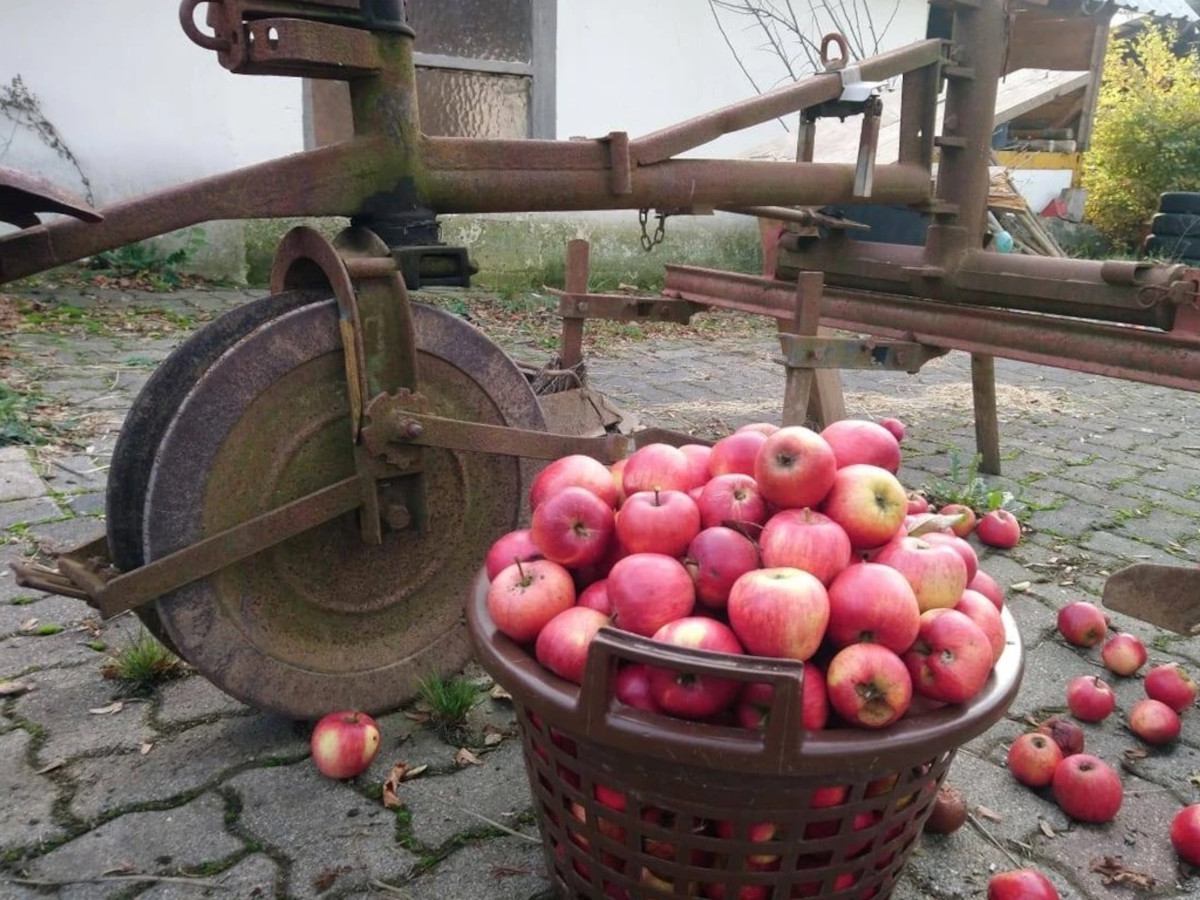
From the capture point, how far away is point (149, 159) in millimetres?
7082

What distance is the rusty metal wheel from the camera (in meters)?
1.85

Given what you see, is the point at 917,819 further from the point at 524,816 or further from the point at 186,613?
the point at 186,613

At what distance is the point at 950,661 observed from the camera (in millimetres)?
1359

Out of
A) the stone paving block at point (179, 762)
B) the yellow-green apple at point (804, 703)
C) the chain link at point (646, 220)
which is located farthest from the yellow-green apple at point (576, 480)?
the chain link at point (646, 220)

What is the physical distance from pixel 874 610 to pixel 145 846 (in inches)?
56.2

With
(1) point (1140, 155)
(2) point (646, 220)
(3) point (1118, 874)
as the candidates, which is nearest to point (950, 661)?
(3) point (1118, 874)

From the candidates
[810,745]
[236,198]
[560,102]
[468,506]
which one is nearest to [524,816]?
[468,506]

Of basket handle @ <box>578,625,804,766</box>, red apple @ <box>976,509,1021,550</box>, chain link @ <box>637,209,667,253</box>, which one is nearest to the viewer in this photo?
basket handle @ <box>578,625,804,766</box>

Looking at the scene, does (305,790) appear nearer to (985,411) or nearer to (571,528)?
(571,528)

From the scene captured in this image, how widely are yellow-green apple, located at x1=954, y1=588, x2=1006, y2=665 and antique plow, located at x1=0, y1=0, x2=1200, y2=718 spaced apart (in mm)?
901

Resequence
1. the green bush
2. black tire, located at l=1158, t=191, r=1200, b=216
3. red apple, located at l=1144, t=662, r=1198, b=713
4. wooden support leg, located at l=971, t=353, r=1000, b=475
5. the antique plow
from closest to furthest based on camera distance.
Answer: the antique plow, red apple, located at l=1144, t=662, r=1198, b=713, wooden support leg, located at l=971, t=353, r=1000, b=475, black tire, located at l=1158, t=191, r=1200, b=216, the green bush

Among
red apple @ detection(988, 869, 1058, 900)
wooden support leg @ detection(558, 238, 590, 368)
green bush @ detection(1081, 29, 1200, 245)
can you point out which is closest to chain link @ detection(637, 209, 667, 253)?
wooden support leg @ detection(558, 238, 590, 368)

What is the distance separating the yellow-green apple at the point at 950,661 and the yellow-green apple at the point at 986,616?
0.22ft

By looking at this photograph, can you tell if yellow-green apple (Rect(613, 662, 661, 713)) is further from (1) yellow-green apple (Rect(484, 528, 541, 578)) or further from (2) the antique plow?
(2) the antique plow
